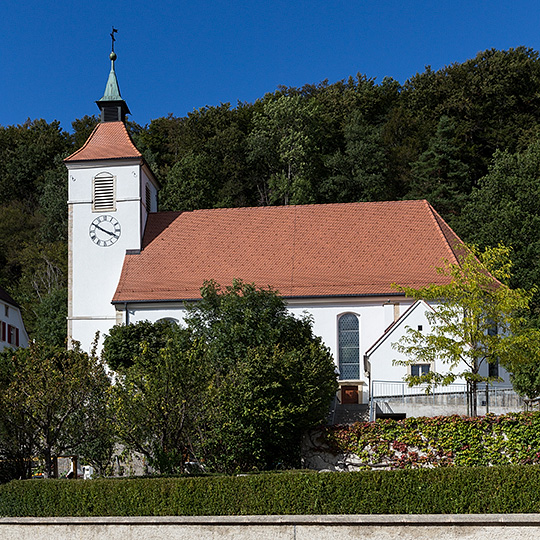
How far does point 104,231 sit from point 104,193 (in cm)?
177

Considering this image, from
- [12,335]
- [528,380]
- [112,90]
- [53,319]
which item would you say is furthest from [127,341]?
[12,335]

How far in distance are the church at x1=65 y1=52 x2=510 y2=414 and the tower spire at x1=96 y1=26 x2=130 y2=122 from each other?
52 mm

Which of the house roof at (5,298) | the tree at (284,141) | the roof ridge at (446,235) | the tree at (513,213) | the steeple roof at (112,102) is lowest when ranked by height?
the house roof at (5,298)

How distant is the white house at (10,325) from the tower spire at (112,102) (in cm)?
1642

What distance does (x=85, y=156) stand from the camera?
3844 cm

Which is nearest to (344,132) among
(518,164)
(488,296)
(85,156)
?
(518,164)

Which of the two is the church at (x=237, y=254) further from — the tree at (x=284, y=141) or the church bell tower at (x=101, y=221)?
the tree at (x=284, y=141)


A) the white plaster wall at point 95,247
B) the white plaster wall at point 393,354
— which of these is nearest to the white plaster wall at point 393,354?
the white plaster wall at point 393,354

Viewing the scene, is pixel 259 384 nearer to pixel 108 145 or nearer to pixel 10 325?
pixel 108 145

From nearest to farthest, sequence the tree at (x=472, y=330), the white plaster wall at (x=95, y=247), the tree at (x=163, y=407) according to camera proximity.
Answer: the tree at (x=163, y=407), the tree at (x=472, y=330), the white plaster wall at (x=95, y=247)

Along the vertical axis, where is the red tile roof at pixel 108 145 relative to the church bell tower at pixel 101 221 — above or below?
above

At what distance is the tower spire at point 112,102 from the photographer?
3975 centimetres

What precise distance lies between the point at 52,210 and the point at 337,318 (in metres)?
32.5

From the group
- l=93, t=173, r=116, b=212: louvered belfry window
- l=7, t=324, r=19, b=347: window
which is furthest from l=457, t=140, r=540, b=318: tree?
l=7, t=324, r=19, b=347: window
